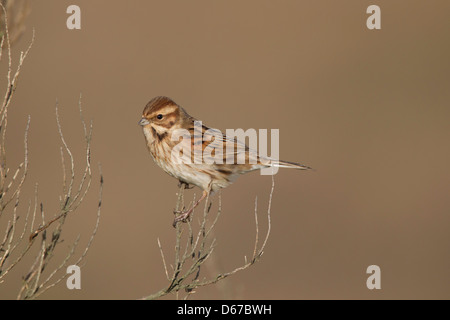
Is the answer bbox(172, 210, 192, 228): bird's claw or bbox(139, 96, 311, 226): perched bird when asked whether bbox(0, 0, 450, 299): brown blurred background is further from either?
bbox(172, 210, 192, 228): bird's claw

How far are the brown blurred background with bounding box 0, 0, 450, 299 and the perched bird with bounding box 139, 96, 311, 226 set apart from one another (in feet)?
24.3

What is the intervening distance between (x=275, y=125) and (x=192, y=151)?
11.8 m

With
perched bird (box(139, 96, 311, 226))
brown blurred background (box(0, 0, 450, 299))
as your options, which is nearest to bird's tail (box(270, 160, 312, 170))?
perched bird (box(139, 96, 311, 226))

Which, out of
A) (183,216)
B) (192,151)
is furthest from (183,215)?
(192,151)

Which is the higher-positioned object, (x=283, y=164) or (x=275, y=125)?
(x=275, y=125)

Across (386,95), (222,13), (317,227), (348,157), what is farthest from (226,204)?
(222,13)

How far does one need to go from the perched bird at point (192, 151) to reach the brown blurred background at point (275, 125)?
292 inches

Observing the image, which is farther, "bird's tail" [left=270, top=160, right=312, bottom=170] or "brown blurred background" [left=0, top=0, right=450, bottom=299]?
"brown blurred background" [left=0, top=0, right=450, bottom=299]

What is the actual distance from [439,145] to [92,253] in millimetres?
9582

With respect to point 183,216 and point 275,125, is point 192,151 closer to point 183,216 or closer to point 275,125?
point 183,216

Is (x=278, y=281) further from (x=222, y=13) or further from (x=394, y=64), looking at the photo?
(x=222, y=13)

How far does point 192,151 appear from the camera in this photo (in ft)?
23.8

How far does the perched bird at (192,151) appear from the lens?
7.04m

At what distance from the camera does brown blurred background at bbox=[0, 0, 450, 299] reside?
52.5ft
